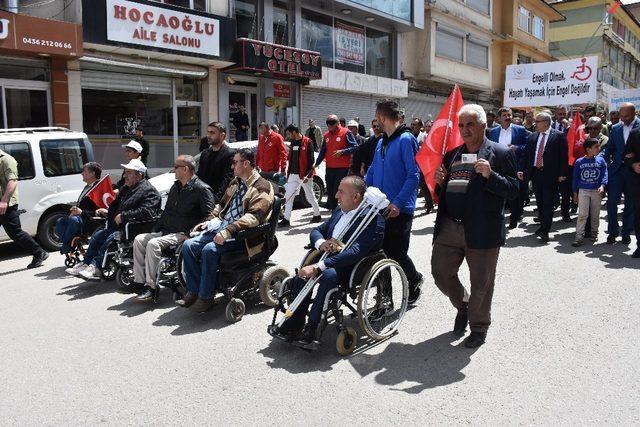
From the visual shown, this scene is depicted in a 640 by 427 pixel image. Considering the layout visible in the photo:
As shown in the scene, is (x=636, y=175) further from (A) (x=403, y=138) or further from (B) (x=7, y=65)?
(B) (x=7, y=65)

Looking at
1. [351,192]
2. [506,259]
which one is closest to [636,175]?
[506,259]

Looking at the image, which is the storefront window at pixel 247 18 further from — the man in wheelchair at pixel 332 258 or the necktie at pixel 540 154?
the man in wheelchair at pixel 332 258

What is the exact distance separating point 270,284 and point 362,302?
155 centimetres

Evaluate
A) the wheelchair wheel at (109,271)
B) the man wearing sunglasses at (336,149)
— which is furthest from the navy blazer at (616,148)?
the wheelchair wheel at (109,271)

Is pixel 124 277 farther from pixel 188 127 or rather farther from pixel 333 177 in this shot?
pixel 188 127

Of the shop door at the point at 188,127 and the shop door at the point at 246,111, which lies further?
the shop door at the point at 246,111

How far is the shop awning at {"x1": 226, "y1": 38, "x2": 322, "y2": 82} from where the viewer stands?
16234 mm

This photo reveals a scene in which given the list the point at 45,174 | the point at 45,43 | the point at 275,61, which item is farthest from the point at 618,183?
the point at 45,43

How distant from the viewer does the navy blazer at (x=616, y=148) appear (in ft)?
26.3

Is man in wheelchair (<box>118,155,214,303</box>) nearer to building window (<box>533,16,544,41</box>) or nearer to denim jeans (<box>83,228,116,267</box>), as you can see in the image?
denim jeans (<box>83,228,116,267</box>)

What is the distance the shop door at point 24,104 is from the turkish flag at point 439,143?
11.3 m

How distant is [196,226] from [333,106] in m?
16.3

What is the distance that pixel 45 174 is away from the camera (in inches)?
338

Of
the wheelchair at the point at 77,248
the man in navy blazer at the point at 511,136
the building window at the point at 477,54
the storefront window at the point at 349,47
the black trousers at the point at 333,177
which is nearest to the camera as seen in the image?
the wheelchair at the point at 77,248
